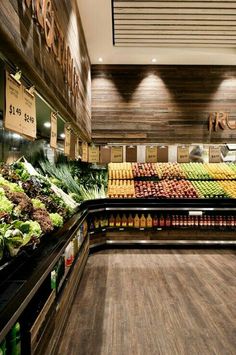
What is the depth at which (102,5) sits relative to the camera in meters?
5.12

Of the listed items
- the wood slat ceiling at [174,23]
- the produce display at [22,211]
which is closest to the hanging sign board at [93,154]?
the wood slat ceiling at [174,23]

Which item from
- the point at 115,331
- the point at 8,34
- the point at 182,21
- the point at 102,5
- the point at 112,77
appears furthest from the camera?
the point at 112,77

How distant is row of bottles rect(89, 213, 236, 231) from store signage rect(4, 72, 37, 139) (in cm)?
413

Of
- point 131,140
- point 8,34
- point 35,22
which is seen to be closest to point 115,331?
point 8,34

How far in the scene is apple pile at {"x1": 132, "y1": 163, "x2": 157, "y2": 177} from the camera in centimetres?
715

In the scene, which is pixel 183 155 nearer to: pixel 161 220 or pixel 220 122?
pixel 220 122

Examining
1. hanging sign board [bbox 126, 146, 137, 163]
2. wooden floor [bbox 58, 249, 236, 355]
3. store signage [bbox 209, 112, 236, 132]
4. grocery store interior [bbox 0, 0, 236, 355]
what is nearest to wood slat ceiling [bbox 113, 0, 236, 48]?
grocery store interior [bbox 0, 0, 236, 355]

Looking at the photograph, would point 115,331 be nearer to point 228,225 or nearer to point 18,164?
point 18,164

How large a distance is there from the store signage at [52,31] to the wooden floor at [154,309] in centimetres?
290

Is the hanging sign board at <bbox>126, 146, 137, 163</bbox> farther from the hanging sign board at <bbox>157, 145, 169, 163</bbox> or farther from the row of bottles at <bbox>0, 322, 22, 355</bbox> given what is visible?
the row of bottles at <bbox>0, 322, 22, 355</bbox>

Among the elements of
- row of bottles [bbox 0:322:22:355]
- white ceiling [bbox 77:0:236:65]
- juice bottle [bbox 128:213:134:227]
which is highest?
white ceiling [bbox 77:0:236:65]

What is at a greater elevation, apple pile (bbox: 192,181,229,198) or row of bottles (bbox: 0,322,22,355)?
apple pile (bbox: 192,181,229,198)

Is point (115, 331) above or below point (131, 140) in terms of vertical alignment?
below

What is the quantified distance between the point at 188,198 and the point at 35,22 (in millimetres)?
4739
